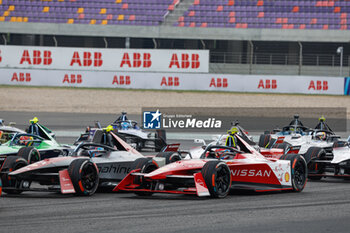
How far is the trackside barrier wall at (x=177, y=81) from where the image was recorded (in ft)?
132

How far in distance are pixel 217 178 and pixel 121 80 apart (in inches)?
1172

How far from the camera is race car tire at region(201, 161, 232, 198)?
1071 centimetres

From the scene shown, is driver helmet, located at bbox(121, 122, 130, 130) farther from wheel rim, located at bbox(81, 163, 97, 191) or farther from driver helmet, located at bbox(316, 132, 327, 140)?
wheel rim, located at bbox(81, 163, 97, 191)

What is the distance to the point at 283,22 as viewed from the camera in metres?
44.2

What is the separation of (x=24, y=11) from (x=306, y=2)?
59.0 feet

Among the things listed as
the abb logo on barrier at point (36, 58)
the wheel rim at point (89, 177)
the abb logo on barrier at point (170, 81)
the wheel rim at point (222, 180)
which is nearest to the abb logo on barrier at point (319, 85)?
the abb logo on barrier at point (170, 81)

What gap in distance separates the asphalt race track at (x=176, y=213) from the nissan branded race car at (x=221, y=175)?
17 centimetres

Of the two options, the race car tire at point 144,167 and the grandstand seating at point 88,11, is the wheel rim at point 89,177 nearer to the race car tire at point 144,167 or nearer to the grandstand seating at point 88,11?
the race car tire at point 144,167

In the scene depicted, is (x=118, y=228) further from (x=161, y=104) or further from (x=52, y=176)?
(x=161, y=104)

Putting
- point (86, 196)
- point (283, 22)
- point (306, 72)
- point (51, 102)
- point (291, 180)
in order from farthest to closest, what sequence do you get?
A: point (283, 22) → point (306, 72) → point (51, 102) → point (291, 180) → point (86, 196)

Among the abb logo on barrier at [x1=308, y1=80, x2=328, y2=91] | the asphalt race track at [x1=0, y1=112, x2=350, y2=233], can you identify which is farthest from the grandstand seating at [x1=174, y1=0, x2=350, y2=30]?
the asphalt race track at [x1=0, y1=112, x2=350, y2=233]

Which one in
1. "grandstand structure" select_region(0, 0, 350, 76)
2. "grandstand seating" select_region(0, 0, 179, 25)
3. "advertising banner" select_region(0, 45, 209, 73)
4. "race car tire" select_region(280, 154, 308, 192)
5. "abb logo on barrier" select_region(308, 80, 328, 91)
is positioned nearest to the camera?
"race car tire" select_region(280, 154, 308, 192)

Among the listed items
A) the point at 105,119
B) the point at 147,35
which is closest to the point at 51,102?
the point at 105,119

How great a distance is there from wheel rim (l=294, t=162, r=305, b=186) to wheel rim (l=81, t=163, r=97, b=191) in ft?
11.8
